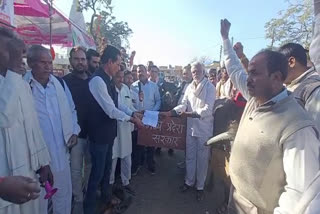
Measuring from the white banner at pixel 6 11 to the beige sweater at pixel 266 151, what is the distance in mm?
3173

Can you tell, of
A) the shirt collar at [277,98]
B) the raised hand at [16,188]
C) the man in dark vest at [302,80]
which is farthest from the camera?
the man in dark vest at [302,80]

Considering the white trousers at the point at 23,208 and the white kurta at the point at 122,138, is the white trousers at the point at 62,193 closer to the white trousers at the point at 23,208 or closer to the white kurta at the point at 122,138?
the white trousers at the point at 23,208

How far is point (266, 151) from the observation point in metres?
1.71

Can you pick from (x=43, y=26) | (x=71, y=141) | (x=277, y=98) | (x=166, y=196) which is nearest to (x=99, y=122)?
(x=71, y=141)

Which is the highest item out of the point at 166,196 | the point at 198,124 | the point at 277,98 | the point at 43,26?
the point at 43,26

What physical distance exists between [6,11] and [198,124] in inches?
122

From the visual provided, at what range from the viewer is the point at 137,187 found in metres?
4.91

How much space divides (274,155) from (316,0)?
2.84 ft

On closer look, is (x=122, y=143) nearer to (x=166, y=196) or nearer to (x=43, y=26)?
(x=166, y=196)

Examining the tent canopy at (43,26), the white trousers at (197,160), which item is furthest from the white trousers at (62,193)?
the tent canopy at (43,26)

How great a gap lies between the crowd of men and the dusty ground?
195mm

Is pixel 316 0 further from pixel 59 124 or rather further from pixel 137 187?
pixel 137 187

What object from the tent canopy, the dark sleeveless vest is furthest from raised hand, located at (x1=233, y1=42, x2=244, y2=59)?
the tent canopy

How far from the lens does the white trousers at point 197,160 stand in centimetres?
466
